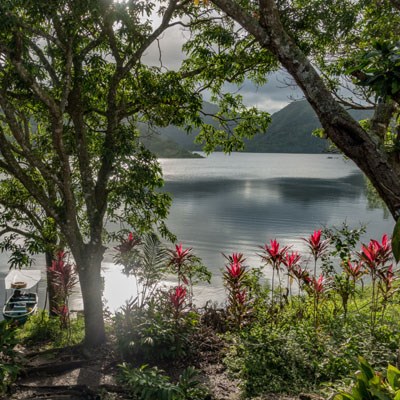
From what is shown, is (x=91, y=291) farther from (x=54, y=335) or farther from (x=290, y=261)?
(x=290, y=261)

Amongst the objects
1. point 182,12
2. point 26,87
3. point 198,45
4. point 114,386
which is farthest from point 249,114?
point 114,386

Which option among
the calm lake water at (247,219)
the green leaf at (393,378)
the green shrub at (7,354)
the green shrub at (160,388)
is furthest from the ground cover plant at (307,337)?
the calm lake water at (247,219)

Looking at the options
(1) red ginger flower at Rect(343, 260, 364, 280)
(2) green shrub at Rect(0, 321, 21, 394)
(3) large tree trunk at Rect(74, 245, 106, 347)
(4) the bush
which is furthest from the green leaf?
(3) large tree trunk at Rect(74, 245, 106, 347)

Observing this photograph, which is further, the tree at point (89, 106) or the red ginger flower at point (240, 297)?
the red ginger flower at point (240, 297)

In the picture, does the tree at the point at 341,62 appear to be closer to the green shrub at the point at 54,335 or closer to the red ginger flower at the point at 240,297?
the red ginger flower at the point at 240,297

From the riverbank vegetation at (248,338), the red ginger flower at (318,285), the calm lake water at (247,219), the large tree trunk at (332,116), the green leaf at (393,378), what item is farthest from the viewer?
the calm lake water at (247,219)

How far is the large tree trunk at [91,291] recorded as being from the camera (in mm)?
7488

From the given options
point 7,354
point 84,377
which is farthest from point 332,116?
point 7,354

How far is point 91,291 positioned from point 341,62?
685 cm

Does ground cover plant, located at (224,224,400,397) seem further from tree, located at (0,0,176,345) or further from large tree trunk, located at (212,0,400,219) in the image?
tree, located at (0,0,176,345)

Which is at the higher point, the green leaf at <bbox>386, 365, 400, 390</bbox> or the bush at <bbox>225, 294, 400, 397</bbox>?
the green leaf at <bbox>386, 365, 400, 390</bbox>

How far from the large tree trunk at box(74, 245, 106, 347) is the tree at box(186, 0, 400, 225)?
4574 mm

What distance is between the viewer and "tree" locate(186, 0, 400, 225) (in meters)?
3.65

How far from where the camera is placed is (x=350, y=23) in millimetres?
7668
